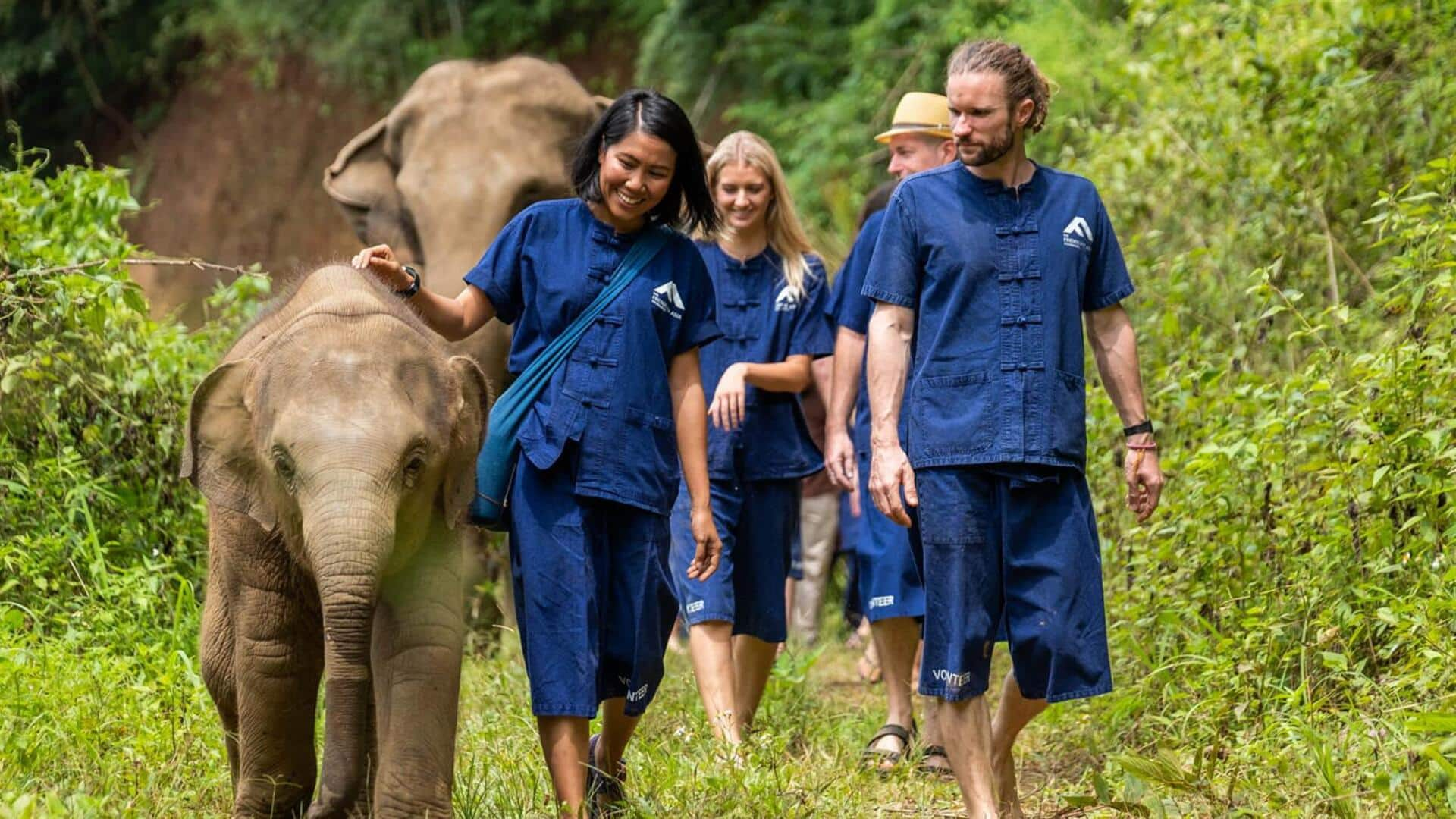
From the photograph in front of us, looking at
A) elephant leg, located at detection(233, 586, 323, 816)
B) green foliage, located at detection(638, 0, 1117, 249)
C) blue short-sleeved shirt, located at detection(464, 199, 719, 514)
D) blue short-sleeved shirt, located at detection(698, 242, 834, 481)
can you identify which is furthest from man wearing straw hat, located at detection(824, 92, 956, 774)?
green foliage, located at detection(638, 0, 1117, 249)

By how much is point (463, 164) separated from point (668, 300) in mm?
4775

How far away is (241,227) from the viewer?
68.0ft

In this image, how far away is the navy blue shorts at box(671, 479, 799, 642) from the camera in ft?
21.3

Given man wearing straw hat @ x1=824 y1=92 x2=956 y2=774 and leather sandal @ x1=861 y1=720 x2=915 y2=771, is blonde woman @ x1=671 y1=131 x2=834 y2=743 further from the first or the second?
leather sandal @ x1=861 y1=720 x2=915 y2=771

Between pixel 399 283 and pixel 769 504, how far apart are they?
212 cm

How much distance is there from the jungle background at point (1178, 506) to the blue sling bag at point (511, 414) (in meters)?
0.77

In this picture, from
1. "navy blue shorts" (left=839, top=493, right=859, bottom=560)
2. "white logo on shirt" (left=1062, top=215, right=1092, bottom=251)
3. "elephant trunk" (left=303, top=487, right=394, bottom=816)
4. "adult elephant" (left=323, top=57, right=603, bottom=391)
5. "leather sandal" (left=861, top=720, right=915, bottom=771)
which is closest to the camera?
"elephant trunk" (left=303, top=487, right=394, bottom=816)

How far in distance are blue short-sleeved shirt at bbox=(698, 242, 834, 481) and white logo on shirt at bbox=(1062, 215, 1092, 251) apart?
1.87 metres

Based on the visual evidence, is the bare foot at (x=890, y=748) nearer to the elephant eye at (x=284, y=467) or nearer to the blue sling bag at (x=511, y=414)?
the blue sling bag at (x=511, y=414)

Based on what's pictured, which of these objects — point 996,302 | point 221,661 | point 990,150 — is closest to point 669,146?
point 990,150

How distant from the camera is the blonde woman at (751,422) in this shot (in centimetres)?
Answer: 635

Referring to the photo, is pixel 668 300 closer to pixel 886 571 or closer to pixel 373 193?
pixel 886 571

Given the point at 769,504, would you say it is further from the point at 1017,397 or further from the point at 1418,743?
the point at 1418,743

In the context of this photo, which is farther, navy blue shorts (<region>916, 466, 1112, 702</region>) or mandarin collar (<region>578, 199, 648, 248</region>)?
mandarin collar (<region>578, 199, 648, 248</region>)
